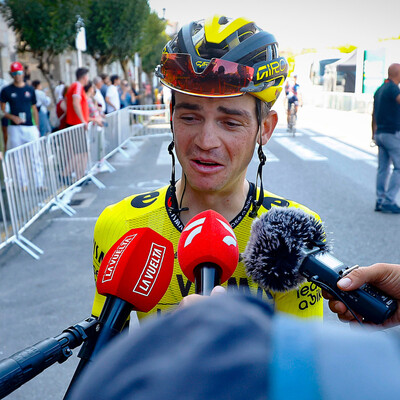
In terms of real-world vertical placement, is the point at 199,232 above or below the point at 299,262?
above

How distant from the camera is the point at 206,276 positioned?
1.19m

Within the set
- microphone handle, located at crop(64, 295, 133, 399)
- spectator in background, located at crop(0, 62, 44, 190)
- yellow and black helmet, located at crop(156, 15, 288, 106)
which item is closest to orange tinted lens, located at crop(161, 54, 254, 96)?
yellow and black helmet, located at crop(156, 15, 288, 106)

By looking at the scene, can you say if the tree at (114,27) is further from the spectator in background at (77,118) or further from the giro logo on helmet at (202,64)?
the giro logo on helmet at (202,64)

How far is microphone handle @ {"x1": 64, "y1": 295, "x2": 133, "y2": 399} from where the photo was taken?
105 centimetres

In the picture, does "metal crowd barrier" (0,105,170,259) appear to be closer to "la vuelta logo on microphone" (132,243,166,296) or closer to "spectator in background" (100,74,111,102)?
"spectator in background" (100,74,111,102)

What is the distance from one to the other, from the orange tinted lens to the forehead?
1.5 inches

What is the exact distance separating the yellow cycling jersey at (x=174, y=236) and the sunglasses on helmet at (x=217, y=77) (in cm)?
47

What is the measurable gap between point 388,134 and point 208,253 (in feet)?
23.7

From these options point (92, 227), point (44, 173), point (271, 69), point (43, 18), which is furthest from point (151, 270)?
point (43, 18)

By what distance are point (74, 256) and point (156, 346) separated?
19.4 ft

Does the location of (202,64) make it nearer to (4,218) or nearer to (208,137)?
(208,137)

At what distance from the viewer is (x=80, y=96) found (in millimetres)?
9258

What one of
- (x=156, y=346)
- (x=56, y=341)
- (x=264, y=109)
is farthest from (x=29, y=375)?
(x=264, y=109)

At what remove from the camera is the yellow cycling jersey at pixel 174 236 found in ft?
5.74
